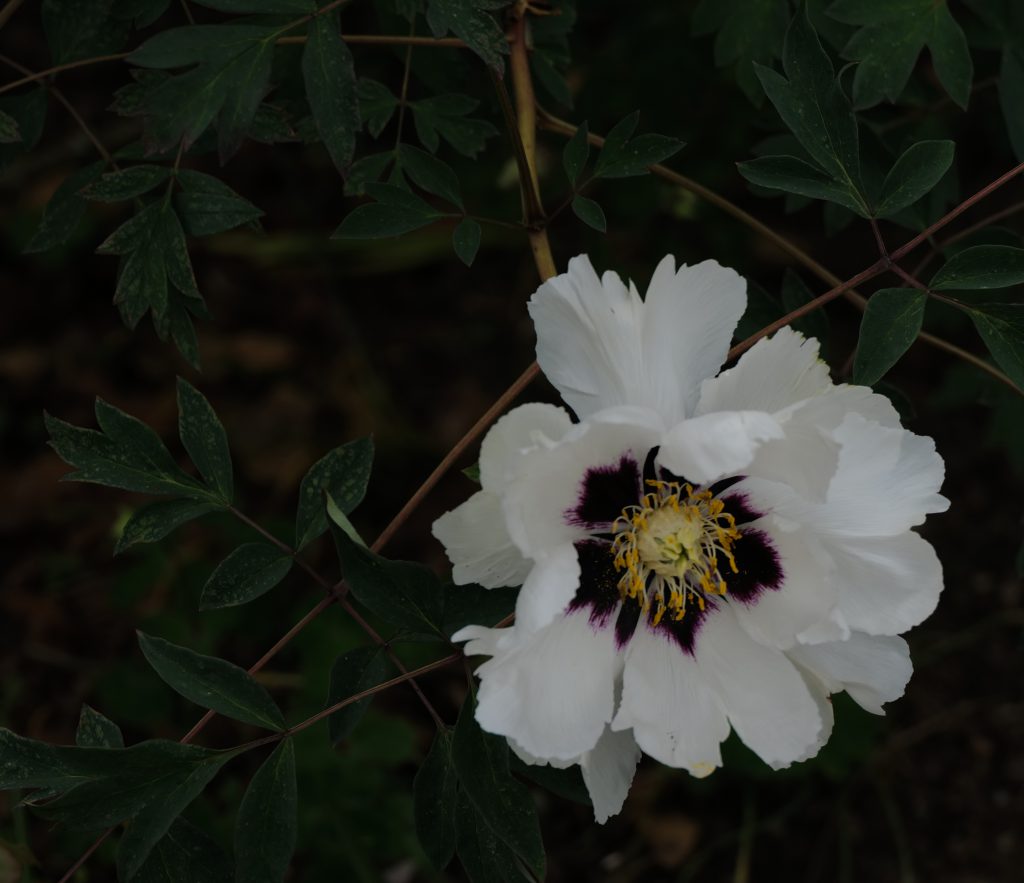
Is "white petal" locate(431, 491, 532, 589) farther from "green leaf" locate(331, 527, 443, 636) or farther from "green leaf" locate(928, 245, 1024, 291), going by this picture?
"green leaf" locate(928, 245, 1024, 291)

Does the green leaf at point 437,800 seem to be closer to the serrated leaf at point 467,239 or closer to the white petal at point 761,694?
the white petal at point 761,694

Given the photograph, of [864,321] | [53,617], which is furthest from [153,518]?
[53,617]

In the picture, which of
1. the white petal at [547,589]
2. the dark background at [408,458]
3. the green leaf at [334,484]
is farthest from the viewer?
the dark background at [408,458]

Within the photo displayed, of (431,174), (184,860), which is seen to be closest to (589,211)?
(431,174)

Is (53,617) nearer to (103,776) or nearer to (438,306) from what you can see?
(438,306)

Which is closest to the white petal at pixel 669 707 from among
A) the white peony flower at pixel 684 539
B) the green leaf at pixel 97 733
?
the white peony flower at pixel 684 539

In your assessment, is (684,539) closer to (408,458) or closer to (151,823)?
(151,823)
